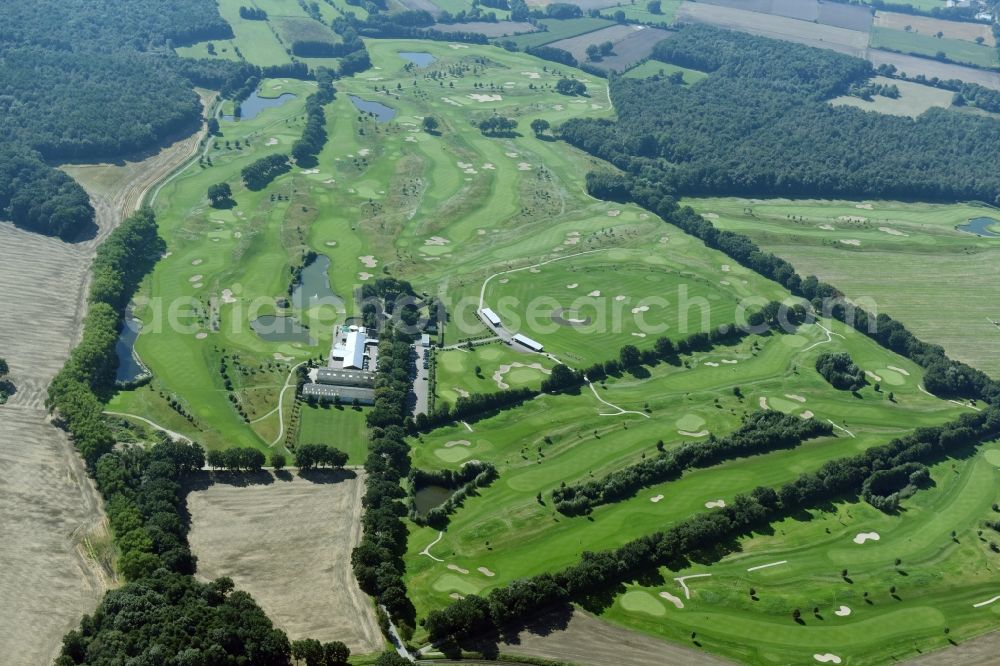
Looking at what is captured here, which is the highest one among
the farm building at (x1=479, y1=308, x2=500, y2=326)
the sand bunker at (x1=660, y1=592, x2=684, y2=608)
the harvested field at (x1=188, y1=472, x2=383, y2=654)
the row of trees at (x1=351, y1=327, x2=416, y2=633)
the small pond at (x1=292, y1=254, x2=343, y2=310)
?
the small pond at (x1=292, y1=254, x2=343, y2=310)

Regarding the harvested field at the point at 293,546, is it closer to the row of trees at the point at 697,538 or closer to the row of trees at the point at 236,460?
the row of trees at the point at 236,460

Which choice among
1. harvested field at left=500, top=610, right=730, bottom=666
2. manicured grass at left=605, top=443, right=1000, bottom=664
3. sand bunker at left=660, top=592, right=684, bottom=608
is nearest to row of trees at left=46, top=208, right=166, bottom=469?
harvested field at left=500, top=610, right=730, bottom=666

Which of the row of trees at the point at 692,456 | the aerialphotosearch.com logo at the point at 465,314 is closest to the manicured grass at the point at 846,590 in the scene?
the row of trees at the point at 692,456

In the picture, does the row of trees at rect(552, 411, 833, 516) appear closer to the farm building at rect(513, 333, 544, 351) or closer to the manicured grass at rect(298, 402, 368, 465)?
the manicured grass at rect(298, 402, 368, 465)

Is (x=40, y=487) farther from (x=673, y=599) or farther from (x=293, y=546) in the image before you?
(x=673, y=599)

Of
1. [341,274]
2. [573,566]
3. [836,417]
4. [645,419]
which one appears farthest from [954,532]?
[341,274]

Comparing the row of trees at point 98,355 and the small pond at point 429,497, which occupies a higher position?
the row of trees at point 98,355

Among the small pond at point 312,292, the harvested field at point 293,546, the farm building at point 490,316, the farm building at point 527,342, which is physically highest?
the small pond at point 312,292

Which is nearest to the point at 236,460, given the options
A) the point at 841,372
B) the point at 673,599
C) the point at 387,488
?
the point at 387,488
